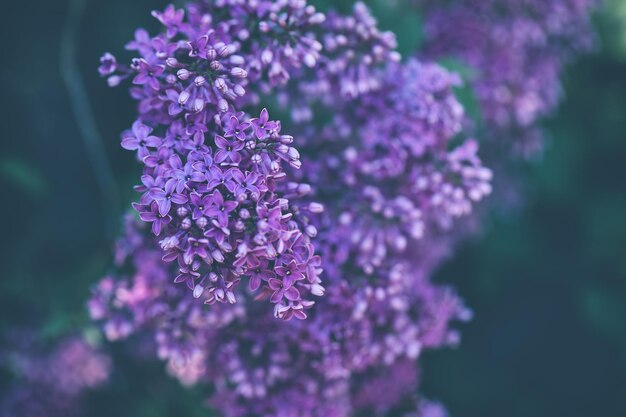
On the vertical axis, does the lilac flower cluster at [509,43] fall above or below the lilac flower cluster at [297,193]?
above

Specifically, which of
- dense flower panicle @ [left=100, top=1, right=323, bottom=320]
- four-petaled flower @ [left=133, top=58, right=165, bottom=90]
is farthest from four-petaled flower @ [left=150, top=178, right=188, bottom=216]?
four-petaled flower @ [left=133, top=58, right=165, bottom=90]

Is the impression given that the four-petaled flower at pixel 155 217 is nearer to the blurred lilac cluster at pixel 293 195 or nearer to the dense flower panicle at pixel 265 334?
the blurred lilac cluster at pixel 293 195

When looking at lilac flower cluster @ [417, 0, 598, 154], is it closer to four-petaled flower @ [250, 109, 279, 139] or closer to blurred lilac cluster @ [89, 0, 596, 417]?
blurred lilac cluster @ [89, 0, 596, 417]

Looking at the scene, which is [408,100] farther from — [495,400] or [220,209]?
[495,400]

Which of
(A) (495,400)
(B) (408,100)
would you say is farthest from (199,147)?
(A) (495,400)

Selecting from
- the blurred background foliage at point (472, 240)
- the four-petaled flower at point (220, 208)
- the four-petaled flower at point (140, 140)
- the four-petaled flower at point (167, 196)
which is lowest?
the four-petaled flower at point (220, 208)

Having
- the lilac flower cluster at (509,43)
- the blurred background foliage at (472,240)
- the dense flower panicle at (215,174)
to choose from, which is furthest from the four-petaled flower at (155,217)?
the lilac flower cluster at (509,43)

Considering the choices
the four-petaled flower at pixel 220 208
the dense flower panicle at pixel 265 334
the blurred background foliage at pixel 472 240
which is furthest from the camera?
the blurred background foliage at pixel 472 240
